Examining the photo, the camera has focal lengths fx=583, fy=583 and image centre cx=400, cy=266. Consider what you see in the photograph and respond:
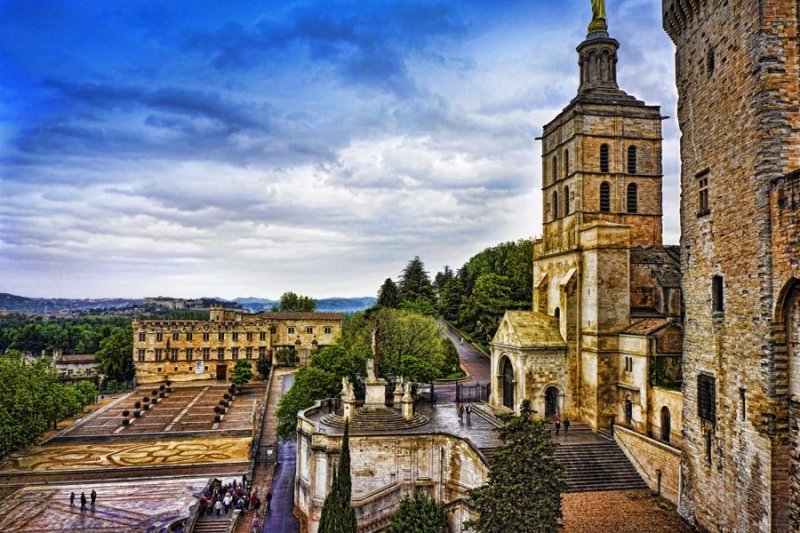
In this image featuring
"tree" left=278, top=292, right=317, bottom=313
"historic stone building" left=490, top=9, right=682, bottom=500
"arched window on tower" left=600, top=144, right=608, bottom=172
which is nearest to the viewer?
"historic stone building" left=490, top=9, right=682, bottom=500

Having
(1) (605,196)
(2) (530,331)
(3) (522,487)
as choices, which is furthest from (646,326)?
(3) (522,487)

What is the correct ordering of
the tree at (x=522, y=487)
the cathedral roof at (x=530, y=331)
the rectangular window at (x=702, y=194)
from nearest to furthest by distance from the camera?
1. the tree at (x=522, y=487)
2. the rectangular window at (x=702, y=194)
3. the cathedral roof at (x=530, y=331)

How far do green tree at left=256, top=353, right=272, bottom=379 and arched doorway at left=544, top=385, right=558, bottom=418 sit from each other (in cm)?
4840

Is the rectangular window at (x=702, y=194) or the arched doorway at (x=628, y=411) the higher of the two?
the rectangular window at (x=702, y=194)

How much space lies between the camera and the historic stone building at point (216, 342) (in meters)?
70.2

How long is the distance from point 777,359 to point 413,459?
16505 millimetres

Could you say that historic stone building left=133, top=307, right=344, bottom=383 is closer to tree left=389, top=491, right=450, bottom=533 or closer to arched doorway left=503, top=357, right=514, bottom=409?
arched doorway left=503, top=357, right=514, bottom=409

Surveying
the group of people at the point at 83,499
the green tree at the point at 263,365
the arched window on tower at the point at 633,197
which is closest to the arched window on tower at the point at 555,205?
the arched window on tower at the point at 633,197

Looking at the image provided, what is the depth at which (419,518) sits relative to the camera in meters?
21.9

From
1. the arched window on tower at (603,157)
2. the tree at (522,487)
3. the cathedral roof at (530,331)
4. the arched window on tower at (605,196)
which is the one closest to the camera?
the tree at (522,487)

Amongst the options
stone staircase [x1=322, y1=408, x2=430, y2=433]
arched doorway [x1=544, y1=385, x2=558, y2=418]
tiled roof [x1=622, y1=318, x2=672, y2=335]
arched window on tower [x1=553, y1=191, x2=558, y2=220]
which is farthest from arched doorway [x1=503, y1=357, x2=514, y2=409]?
arched window on tower [x1=553, y1=191, x2=558, y2=220]

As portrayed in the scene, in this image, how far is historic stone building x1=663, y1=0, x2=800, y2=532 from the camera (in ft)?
46.9

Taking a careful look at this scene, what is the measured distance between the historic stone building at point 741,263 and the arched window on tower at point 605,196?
47.8 ft

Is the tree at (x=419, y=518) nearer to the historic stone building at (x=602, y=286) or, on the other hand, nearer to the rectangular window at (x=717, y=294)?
the historic stone building at (x=602, y=286)
